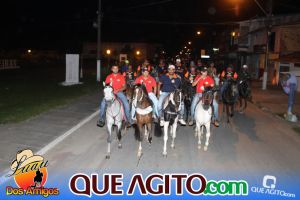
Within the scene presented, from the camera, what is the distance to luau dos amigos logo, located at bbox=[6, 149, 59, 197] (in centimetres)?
737

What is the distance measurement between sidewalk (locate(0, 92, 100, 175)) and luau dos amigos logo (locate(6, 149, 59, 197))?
29 centimetres

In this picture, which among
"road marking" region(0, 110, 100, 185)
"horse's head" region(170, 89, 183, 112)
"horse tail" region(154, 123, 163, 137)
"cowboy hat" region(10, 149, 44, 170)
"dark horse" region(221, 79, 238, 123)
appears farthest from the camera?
"dark horse" region(221, 79, 238, 123)

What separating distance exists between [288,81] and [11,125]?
476 inches

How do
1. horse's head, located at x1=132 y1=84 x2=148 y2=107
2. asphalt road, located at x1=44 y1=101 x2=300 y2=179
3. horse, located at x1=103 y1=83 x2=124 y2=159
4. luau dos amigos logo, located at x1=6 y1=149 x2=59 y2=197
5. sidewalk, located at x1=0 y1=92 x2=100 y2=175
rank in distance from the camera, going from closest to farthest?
luau dos amigos logo, located at x1=6 y1=149 x2=59 y2=197
asphalt road, located at x1=44 y1=101 x2=300 y2=179
horse, located at x1=103 y1=83 x2=124 y2=159
horse's head, located at x1=132 y1=84 x2=148 y2=107
sidewalk, located at x1=0 y1=92 x2=100 y2=175

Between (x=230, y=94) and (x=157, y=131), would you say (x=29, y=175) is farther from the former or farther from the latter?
(x=230, y=94)

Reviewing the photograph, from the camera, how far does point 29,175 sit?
801 cm

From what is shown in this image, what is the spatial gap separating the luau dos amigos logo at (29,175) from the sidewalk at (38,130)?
0.96 ft

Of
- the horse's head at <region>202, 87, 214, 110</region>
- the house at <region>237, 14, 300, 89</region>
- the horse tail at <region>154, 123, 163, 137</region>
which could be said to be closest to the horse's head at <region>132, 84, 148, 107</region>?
the horse's head at <region>202, 87, 214, 110</region>

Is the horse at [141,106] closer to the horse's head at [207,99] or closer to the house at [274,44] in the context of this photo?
the horse's head at [207,99]

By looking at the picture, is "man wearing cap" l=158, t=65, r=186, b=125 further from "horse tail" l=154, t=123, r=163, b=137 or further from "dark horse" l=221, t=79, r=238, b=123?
"dark horse" l=221, t=79, r=238, b=123

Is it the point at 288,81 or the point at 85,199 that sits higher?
the point at 288,81

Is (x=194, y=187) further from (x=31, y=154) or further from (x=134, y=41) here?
(x=134, y=41)

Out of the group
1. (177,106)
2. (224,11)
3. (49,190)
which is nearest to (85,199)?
(49,190)

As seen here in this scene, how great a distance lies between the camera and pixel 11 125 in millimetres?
13055
